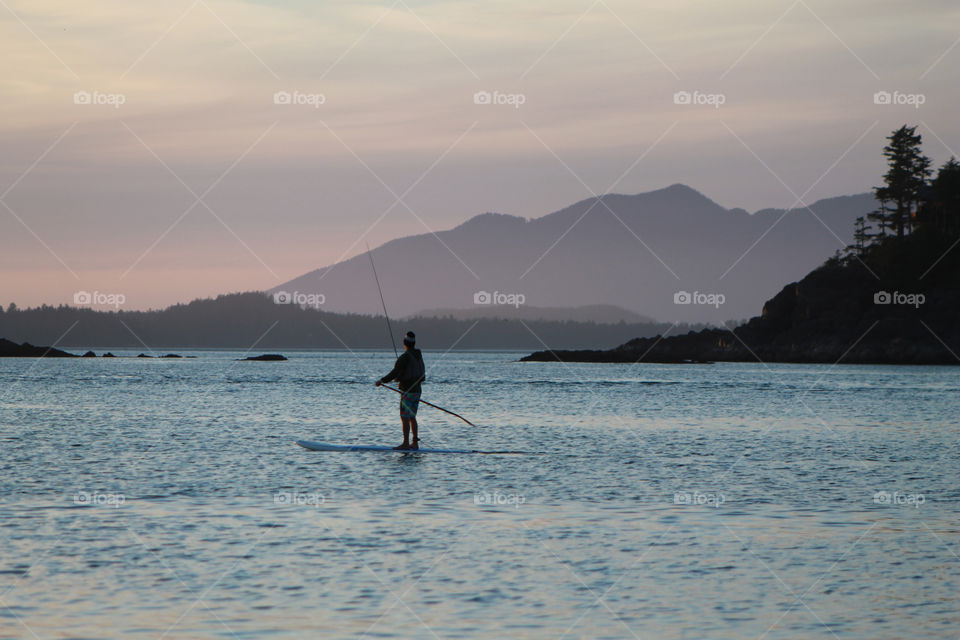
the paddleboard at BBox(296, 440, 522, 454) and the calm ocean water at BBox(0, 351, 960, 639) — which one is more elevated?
the paddleboard at BBox(296, 440, 522, 454)

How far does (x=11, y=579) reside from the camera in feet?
38.6

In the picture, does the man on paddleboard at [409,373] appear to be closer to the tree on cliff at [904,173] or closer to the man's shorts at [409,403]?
the man's shorts at [409,403]

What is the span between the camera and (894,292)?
14675 cm

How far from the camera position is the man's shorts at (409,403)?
84.2 feet

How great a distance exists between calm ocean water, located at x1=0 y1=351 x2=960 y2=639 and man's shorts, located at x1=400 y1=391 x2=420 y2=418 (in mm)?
1292

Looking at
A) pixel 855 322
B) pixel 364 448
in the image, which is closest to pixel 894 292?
pixel 855 322

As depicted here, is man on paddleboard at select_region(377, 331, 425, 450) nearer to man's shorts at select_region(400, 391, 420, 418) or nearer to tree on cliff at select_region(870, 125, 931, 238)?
man's shorts at select_region(400, 391, 420, 418)

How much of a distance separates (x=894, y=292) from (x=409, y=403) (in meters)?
136

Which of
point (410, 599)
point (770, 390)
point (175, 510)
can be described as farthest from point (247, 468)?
point (770, 390)

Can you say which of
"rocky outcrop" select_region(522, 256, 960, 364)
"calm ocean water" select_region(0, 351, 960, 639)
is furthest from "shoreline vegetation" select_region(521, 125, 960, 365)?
"calm ocean water" select_region(0, 351, 960, 639)

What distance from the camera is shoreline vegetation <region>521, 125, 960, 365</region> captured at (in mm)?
144125

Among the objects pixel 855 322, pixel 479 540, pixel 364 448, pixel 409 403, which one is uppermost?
pixel 855 322

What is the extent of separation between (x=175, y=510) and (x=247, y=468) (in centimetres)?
680

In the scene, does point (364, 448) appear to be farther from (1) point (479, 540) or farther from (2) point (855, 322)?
(2) point (855, 322)
